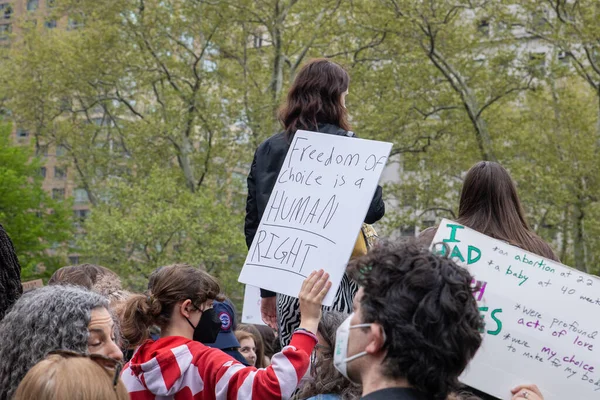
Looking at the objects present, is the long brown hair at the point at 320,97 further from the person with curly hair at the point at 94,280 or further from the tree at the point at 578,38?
the tree at the point at 578,38

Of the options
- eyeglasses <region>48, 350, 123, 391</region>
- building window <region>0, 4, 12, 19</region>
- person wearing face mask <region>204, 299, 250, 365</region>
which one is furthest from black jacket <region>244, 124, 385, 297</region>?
building window <region>0, 4, 12, 19</region>

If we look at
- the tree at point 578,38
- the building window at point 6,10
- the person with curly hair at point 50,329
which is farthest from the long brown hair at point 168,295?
the building window at point 6,10

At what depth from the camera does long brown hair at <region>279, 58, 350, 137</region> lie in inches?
189

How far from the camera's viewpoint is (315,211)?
4145 mm

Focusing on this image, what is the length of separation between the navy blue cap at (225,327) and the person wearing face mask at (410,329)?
2620 millimetres

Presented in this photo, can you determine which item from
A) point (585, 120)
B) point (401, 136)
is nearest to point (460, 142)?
point (401, 136)

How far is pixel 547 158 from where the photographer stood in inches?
973

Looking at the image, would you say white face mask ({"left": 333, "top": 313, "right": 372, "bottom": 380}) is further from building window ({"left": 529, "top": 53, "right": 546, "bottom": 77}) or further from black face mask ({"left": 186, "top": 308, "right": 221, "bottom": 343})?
building window ({"left": 529, "top": 53, "right": 546, "bottom": 77})

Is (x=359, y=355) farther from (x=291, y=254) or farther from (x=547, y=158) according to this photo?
(x=547, y=158)

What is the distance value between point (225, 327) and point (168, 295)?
1.00 metres

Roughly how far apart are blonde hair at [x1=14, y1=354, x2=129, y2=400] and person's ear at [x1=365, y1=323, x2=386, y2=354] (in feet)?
2.73

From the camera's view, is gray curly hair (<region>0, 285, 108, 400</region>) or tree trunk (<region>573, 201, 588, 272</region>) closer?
gray curly hair (<region>0, 285, 108, 400</region>)

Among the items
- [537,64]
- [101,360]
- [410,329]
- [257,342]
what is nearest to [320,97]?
[101,360]

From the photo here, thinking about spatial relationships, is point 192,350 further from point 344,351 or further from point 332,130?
point 344,351
